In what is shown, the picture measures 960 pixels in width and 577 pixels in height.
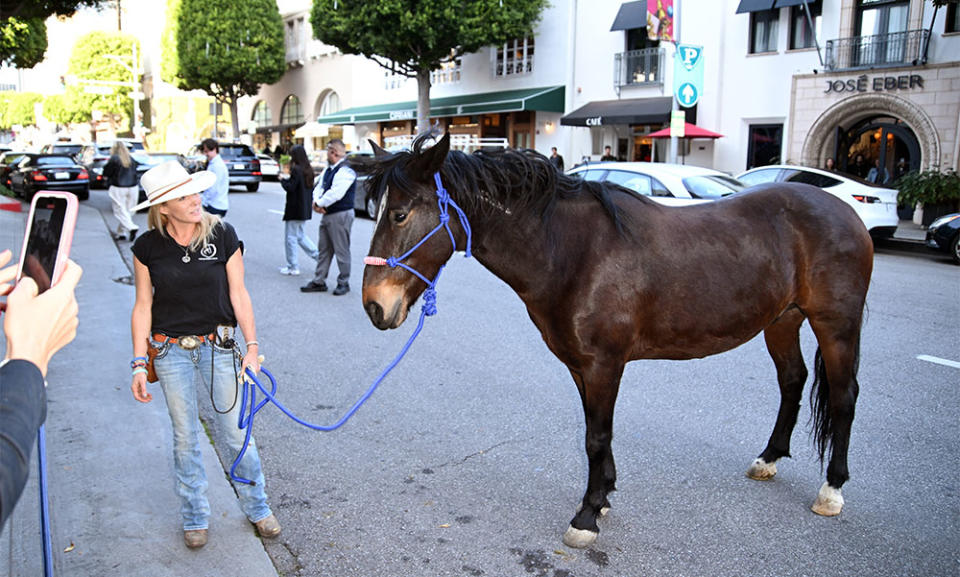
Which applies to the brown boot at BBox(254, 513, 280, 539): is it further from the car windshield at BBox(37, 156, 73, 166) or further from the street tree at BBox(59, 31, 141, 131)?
A: the street tree at BBox(59, 31, 141, 131)

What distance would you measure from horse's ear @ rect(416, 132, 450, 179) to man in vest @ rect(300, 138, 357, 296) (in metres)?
6.40

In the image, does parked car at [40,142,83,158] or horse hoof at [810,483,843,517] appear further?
parked car at [40,142,83,158]

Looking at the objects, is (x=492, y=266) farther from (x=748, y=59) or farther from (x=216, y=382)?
(x=748, y=59)

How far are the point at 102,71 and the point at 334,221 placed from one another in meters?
61.8

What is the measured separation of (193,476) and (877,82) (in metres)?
21.2

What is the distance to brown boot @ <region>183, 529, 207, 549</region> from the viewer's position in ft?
11.4

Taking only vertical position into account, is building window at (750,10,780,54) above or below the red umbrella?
above

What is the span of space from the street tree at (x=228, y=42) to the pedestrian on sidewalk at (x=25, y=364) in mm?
44923

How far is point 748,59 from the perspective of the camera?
22.8 m

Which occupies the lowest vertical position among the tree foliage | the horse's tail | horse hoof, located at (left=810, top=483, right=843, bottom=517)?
horse hoof, located at (left=810, top=483, right=843, bottom=517)

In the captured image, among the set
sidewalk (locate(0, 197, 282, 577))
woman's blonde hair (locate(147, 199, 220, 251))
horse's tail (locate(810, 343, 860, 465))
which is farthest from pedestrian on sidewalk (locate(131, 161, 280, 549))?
horse's tail (locate(810, 343, 860, 465))

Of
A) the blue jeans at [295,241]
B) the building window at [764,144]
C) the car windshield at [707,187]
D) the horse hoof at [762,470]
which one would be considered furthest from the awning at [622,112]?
the horse hoof at [762,470]

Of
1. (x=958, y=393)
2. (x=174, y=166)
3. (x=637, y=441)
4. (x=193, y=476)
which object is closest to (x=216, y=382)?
(x=193, y=476)

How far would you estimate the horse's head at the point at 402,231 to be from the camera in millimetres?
3162
